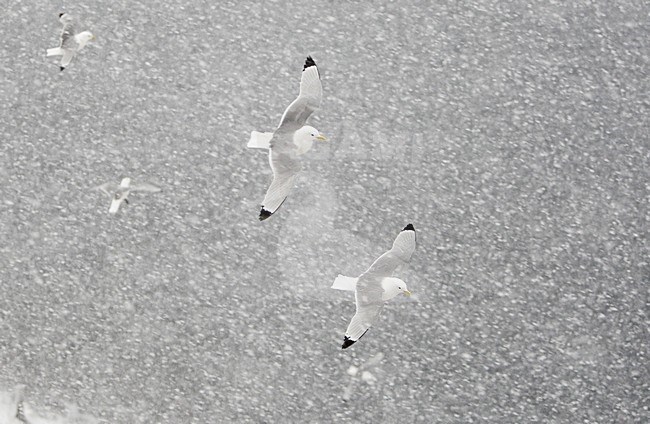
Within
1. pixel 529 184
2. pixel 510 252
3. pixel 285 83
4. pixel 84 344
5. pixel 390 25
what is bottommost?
pixel 84 344

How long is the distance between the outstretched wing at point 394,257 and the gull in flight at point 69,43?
161cm

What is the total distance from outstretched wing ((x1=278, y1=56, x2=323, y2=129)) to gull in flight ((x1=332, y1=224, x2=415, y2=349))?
636 mm

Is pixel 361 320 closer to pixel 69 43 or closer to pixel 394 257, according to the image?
pixel 394 257

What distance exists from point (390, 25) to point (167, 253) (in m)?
1.42

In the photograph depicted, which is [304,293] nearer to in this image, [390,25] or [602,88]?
[390,25]

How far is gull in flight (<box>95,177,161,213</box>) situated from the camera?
300 cm

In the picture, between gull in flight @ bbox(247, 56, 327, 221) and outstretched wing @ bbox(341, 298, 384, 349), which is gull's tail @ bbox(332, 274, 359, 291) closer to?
outstretched wing @ bbox(341, 298, 384, 349)

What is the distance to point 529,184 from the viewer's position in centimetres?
304

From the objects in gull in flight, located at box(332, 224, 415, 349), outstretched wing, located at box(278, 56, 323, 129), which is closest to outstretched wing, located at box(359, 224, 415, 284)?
gull in flight, located at box(332, 224, 415, 349)

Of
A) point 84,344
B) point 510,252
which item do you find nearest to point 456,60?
point 510,252

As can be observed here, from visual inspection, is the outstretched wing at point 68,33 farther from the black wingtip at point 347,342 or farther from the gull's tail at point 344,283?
the black wingtip at point 347,342

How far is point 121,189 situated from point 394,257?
1204mm

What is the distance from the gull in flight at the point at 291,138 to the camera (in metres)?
2.86

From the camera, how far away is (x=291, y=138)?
2887mm
